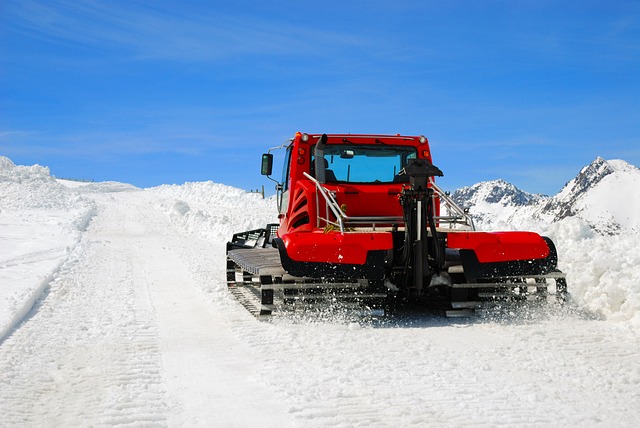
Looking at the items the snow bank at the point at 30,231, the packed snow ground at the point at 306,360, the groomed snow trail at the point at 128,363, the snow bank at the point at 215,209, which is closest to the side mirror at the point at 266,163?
the packed snow ground at the point at 306,360

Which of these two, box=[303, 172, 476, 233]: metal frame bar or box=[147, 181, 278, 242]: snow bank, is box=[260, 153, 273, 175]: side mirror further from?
box=[147, 181, 278, 242]: snow bank

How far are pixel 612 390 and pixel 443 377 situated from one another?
111 cm

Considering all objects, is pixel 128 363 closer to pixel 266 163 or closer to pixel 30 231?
pixel 266 163

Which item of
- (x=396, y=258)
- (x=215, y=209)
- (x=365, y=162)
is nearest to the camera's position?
(x=396, y=258)

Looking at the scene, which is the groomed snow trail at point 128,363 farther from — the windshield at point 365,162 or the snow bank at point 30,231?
the windshield at point 365,162

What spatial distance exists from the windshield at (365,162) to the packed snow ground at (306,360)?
2272mm

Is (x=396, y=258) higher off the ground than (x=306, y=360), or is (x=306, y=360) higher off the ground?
(x=396, y=258)

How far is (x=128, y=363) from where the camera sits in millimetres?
4973

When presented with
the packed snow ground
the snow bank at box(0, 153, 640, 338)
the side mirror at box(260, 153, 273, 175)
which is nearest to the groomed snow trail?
the packed snow ground

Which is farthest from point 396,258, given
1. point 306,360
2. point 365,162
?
point 306,360

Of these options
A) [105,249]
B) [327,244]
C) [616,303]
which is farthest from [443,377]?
[105,249]

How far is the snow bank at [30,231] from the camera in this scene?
330 inches

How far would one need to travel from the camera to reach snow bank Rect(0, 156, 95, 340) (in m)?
8.38

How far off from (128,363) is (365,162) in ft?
15.3
